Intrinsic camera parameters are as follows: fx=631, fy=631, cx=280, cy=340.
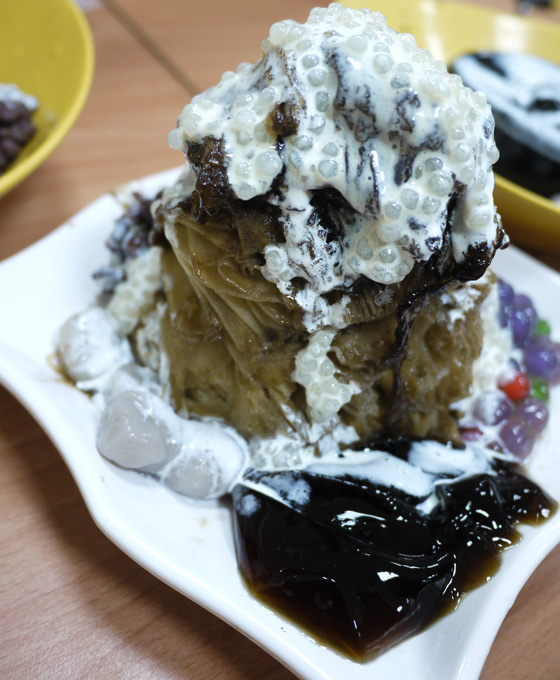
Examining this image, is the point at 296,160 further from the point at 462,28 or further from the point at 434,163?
the point at 462,28

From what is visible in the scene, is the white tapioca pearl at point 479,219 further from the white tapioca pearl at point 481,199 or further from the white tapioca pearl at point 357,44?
the white tapioca pearl at point 357,44

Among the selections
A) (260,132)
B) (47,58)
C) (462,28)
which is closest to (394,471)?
(260,132)

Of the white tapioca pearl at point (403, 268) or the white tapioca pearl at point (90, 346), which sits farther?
the white tapioca pearl at point (90, 346)

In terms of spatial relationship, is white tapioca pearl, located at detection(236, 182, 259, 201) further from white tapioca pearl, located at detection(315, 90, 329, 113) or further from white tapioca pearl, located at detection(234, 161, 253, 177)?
white tapioca pearl, located at detection(315, 90, 329, 113)

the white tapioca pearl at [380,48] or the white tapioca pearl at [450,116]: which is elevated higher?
the white tapioca pearl at [380,48]

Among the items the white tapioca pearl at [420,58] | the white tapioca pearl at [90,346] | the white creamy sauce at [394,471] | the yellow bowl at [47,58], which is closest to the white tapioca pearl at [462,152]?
the white tapioca pearl at [420,58]

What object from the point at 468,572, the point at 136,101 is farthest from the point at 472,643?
the point at 136,101

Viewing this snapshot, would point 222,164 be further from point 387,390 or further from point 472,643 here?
point 472,643

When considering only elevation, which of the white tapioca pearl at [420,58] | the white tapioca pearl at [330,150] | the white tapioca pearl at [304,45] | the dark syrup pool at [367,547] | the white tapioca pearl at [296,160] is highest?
the white tapioca pearl at [304,45]
